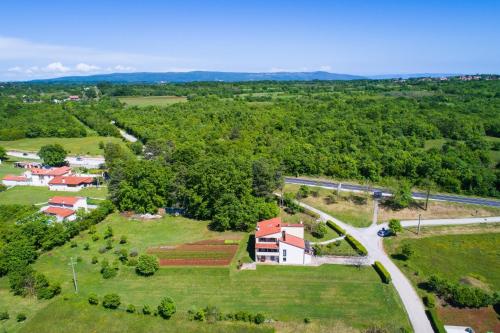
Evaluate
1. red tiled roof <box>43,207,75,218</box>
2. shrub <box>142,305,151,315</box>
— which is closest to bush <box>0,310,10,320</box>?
shrub <box>142,305,151,315</box>

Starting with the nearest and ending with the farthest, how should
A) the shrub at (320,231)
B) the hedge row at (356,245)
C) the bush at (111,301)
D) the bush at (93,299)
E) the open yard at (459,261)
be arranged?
the open yard at (459,261)
the bush at (111,301)
the bush at (93,299)
the hedge row at (356,245)
the shrub at (320,231)

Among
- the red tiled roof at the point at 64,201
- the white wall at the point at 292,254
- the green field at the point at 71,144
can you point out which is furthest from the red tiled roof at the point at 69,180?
the white wall at the point at 292,254

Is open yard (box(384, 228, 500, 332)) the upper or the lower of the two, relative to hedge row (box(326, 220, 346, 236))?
lower

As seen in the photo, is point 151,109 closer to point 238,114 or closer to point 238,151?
point 238,114

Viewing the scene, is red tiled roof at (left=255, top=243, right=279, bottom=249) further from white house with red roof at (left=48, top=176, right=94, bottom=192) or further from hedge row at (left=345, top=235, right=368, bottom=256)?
white house with red roof at (left=48, top=176, right=94, bottom=192)

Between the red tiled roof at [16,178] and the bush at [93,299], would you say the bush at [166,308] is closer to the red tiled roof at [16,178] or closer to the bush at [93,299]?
the bush at [93,299]

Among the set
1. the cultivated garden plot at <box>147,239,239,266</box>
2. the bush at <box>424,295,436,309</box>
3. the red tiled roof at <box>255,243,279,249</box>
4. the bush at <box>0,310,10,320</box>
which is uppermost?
the red tiled roof at <box>255,243,279,249</box>
